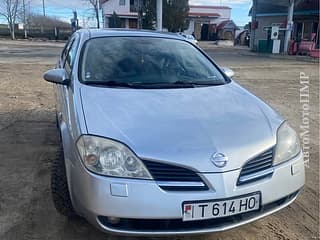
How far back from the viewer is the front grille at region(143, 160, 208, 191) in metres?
2.13

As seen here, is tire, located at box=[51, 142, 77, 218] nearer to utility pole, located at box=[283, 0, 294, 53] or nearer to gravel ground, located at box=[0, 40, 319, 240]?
gravel ground, located at box=[0, 40, 319, 240]

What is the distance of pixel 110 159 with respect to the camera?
2.21m

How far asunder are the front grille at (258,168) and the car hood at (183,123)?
0.04m

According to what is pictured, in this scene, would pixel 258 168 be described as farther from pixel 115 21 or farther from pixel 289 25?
pixel 115 21

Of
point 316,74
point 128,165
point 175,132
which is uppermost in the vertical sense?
point 175,132

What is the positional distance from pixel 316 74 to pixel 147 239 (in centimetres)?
1238

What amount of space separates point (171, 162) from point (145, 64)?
1562 mm

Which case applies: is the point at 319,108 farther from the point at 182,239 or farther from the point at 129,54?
the point at 182,239

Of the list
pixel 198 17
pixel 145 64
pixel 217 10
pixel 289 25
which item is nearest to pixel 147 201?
pixel 145 64

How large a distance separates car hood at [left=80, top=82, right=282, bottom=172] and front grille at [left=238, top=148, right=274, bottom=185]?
0.04 m

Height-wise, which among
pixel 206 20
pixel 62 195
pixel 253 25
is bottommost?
pixel 62 195

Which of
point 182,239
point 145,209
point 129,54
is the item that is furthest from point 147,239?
point 129,54

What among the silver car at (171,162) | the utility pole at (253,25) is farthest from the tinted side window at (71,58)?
the utility pole at (253,25)

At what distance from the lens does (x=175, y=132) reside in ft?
7.66
